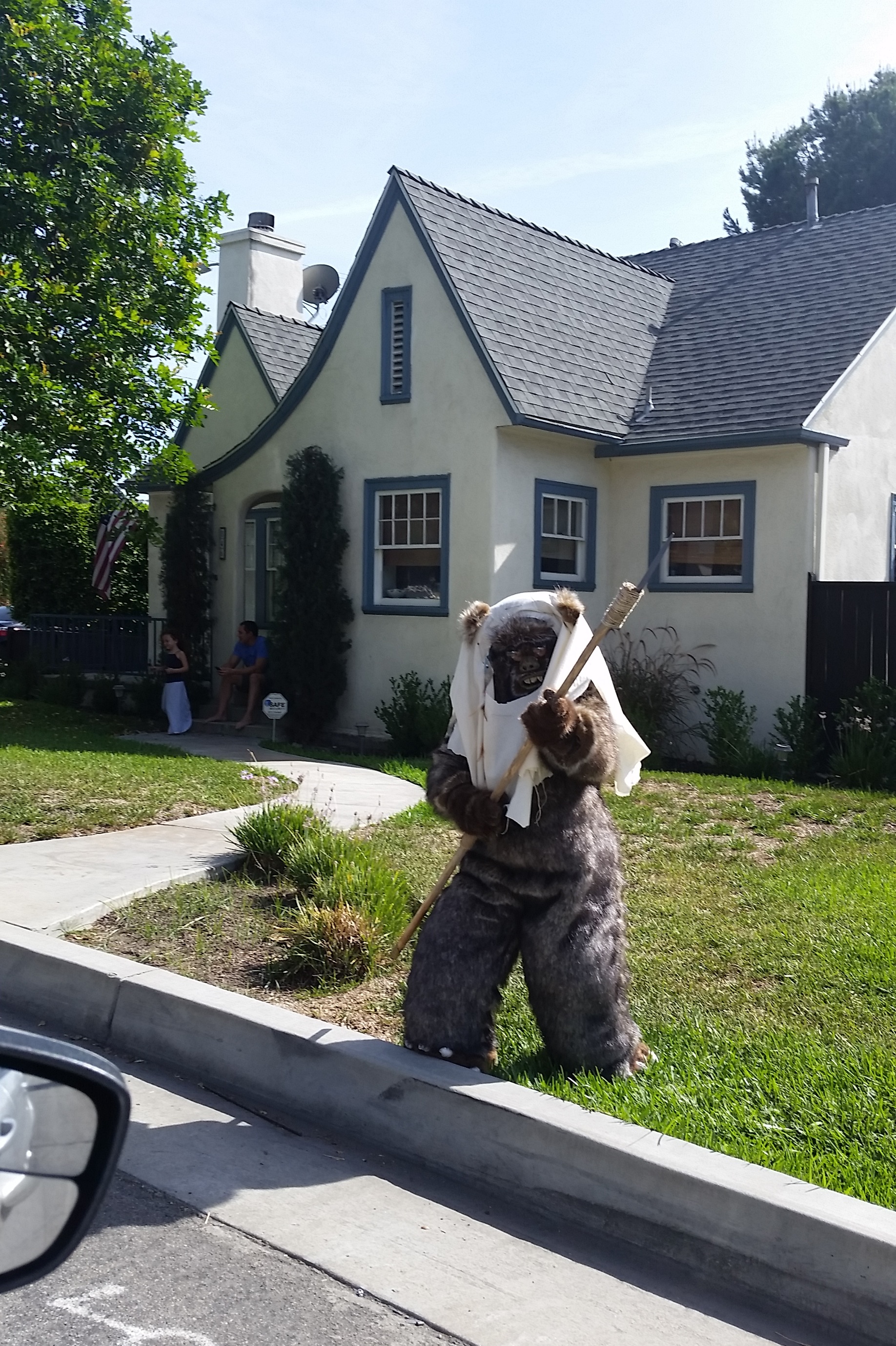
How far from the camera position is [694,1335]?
10.6 feet

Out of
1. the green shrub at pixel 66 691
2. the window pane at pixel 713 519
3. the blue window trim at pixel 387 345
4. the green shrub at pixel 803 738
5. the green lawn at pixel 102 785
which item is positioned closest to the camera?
the green lawn at pixel 102 785

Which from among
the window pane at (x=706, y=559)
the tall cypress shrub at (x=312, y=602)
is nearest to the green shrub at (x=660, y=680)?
the window pane at (x=706, y=559)

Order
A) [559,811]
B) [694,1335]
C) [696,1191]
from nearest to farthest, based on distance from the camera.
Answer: [694,1335] → [696,1191] → [559,811]

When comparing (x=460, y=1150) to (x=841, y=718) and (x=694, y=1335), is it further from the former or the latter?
(x=841, y=718)

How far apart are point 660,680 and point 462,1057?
30.6 ft

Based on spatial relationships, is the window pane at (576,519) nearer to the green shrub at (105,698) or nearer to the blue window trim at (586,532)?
the blue window trim at (586,532)

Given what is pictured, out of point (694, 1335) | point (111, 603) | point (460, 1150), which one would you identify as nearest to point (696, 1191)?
point (694, 1335)

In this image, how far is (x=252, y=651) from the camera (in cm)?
1525

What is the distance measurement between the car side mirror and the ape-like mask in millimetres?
3042

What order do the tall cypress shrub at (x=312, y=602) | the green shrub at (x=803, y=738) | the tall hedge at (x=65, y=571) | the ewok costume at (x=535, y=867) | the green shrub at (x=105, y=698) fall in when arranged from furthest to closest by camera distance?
the tall hedge at (x=65, y=571)
the green shrub at (x=105, y=698)
the tall cypress shrub at (x=312, y=602)
the green shrub at (x=803, y=738)
the ewok costume at (x=535, y=867)

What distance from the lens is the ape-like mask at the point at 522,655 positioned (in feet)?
14.9

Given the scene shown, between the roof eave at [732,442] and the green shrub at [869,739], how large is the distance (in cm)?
261

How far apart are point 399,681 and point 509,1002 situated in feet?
29.7

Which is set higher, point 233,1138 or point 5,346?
point 5,346
